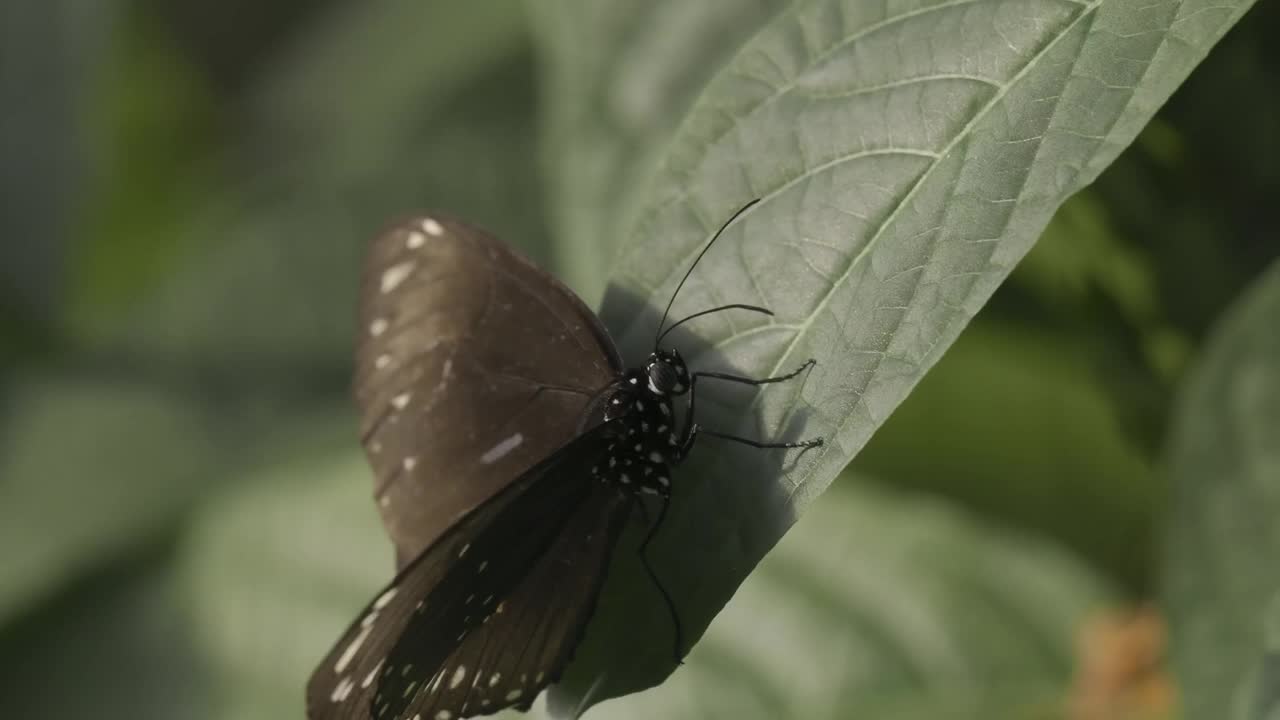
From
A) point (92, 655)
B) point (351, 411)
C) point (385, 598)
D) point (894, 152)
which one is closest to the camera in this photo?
point (894, 152)

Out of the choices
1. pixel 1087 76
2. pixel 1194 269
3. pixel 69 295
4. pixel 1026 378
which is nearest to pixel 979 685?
pixel 1026 378

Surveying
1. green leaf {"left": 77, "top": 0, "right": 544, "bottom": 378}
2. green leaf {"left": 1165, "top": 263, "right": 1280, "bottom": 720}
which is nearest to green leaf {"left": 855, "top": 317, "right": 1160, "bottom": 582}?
green leaf {"left": 1165, "top": 263, "right": 1280, "bottom": 720}

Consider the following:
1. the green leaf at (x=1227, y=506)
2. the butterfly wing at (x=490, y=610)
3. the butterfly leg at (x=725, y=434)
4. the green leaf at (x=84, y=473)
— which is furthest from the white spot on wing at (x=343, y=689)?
the green leaf at (x=84, y=473)

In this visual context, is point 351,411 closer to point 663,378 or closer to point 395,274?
point 395,274

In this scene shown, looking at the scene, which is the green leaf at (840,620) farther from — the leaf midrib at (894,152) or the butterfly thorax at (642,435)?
the leaf midrib at (894,152)

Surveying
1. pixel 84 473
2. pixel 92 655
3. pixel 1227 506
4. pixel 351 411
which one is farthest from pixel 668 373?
pixel 84 473

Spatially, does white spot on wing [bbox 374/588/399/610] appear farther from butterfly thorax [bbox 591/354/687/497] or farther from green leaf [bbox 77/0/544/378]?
green leaf [bbox 77/0/544/378]

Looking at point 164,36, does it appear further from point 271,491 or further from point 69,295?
point 271,491
